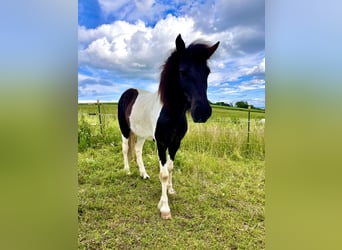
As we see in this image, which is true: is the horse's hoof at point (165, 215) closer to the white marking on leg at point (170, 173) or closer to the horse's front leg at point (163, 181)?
the horse's front leg at point (163, 181)

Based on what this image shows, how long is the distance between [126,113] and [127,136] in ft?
0.40

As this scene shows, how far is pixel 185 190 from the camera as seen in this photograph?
4.15 ft

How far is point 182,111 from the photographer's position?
46.1 inches

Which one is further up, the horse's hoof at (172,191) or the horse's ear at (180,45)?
the horse's ear at (180,45)

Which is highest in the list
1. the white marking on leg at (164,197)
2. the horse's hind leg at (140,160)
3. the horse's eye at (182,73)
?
the horse's eye at (182,73)

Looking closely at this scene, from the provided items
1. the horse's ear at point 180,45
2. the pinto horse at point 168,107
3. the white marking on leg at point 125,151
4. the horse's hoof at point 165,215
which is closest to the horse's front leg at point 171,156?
the pinto horse at point 168,107

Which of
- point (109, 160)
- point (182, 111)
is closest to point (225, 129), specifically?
point (182, 111)

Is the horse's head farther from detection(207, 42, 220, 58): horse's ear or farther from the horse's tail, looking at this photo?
the horse's tail

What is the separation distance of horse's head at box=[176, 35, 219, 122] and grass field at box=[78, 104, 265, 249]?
18 cm

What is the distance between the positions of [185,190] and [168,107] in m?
0.44

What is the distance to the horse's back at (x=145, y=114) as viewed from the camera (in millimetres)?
1233

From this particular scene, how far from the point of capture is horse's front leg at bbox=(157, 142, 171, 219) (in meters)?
1.20

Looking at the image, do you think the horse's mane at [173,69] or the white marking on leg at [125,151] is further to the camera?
the white marking on leg at [125,151]
